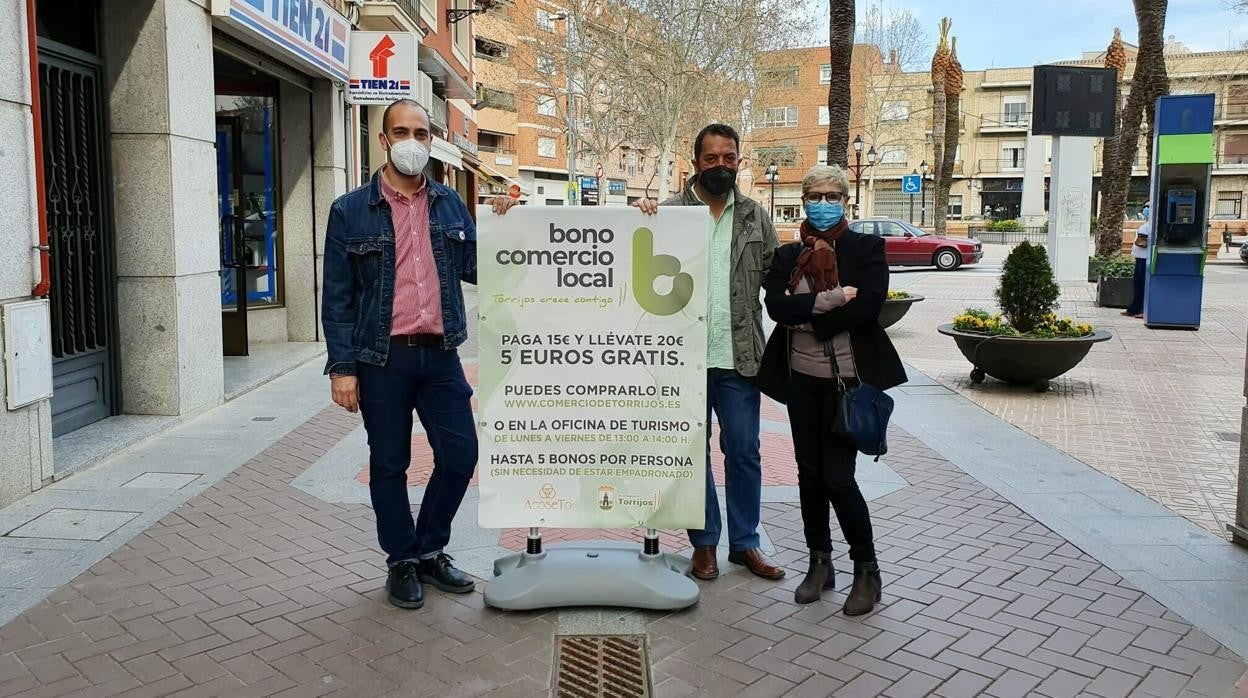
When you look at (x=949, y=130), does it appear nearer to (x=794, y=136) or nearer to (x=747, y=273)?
(x=794, y=136)

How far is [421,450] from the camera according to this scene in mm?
7109

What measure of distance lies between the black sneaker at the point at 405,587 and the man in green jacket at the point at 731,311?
1195 mm

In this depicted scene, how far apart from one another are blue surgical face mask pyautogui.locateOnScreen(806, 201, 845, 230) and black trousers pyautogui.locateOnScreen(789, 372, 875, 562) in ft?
2.01

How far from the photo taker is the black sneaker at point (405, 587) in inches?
162

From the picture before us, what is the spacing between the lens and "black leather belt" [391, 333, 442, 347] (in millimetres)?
4020

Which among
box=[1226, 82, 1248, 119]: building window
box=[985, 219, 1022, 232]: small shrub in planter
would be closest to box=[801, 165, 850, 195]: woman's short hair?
box=[985, 219, 1022, 232]: small shrub in planter

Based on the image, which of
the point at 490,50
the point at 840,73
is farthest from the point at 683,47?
the point at 490,50

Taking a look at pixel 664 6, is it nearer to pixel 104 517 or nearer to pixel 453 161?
pixel 453 161

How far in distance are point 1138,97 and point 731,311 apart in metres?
17.2

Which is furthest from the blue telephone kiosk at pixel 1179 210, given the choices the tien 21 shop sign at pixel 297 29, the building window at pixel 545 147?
the building window at pixel 545 147

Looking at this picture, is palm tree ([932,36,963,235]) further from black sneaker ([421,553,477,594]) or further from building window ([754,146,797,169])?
black sneaker ([421,553,477,594])

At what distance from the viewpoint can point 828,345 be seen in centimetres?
408

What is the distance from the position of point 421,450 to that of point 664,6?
28670mm

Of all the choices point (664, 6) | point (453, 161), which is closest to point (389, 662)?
point (453, 161)
